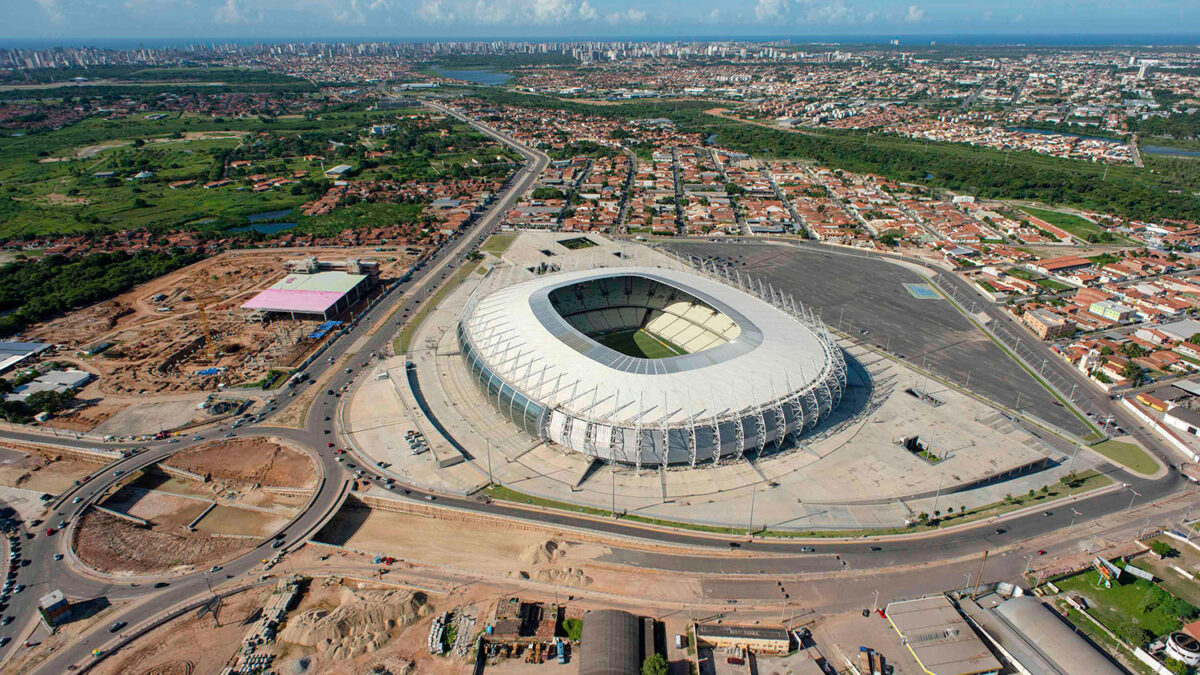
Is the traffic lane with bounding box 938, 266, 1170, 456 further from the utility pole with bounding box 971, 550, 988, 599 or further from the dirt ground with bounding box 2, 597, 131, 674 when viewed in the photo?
the dirt ground with bounding box 2, 597, 131, 674

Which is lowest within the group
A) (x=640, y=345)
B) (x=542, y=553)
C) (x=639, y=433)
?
(x=542, y=553)

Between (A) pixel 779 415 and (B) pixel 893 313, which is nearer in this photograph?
(A) pixel 779 415

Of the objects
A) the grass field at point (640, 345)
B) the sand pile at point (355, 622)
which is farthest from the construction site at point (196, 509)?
the grass field at point (640, 345)

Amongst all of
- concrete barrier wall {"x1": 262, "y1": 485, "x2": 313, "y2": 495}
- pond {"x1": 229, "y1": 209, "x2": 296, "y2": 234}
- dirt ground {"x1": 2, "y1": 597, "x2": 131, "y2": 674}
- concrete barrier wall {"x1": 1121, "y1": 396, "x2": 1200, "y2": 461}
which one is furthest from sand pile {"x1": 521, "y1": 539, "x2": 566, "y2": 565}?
pond {"x1": 229, "y1": 209, "x2": 296, "y2": 234}

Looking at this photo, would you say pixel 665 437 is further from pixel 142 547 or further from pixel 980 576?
pixel 142 547

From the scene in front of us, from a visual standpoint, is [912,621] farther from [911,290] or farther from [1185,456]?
[911,290]

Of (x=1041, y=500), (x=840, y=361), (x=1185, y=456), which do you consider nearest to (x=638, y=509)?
(x=840, y=361)

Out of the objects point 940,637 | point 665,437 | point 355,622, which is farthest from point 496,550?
point 940,637
